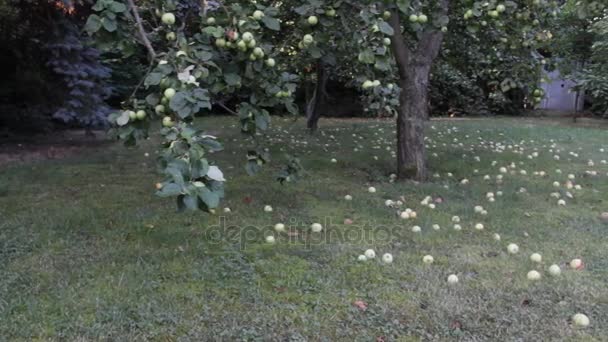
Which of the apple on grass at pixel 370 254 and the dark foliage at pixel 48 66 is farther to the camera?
the dark foliage at pixel 48 66

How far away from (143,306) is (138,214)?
5.41ft

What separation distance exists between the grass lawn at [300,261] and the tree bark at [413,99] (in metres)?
0.34

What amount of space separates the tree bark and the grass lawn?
0.34m

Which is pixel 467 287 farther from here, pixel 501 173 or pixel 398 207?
pixel 501 173

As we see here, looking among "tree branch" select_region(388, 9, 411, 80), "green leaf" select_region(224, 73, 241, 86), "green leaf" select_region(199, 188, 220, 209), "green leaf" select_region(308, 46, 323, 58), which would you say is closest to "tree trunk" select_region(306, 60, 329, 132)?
"tree branch" select_region(388, 9, 411, 80)

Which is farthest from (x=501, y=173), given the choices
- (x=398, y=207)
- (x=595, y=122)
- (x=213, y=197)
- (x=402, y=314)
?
(x=595, y=122)

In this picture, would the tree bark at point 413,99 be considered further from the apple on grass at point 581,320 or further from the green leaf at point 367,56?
the apple on grass at point 581,320

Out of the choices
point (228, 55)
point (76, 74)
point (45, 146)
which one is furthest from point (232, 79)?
point (45, 146)

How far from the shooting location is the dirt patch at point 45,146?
281 inches

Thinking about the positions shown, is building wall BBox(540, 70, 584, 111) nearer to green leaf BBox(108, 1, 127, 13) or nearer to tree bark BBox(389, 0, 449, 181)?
tree bark BBox(389, 0, 449, 181)

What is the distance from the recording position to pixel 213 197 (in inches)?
66.3

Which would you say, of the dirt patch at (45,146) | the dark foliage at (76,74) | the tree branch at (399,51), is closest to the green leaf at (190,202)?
the tree branch at (399,51)

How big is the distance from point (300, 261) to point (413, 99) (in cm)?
275

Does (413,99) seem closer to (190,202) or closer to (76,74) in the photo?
(190,202)
